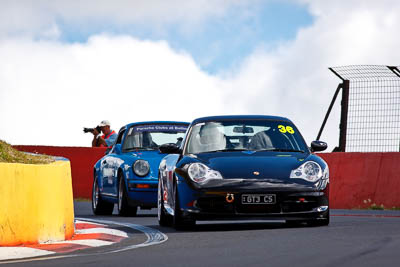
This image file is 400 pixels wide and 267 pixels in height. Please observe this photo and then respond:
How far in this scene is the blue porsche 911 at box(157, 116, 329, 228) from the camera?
455 inches

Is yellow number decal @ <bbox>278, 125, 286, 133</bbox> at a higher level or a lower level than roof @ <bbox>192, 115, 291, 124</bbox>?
lower

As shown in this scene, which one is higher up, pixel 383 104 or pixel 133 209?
pixel 383 104

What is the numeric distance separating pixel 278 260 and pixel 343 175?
11277mm

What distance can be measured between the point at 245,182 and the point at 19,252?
2.94 meters

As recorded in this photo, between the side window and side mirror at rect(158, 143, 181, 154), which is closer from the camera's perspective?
side mirror at rect(158, 143, 181, 154)

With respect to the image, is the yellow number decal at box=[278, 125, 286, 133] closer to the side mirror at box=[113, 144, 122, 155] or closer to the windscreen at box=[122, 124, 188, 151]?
the windscreen at box=[122, 124, 188, 151]

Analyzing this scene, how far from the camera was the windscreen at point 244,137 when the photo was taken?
12531 millimetres

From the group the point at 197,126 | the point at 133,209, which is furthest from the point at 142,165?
the point at 197,126

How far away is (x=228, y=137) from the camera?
12.7m

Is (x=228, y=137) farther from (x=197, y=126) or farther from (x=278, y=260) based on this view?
(x=278, y=260)

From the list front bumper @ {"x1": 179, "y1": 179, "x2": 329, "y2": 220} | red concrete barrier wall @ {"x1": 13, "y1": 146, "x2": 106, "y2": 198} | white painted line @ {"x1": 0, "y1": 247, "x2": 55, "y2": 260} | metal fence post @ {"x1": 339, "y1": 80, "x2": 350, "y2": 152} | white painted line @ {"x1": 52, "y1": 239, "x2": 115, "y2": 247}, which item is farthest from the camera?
red concrete barrier wall @ {"x1": 13, "y1": 146, "x2": 106, "y2": 198}

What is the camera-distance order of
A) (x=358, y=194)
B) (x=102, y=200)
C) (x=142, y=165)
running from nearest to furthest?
(x=142, y=165) < (x=102, y=200) < (x=358, y=194)

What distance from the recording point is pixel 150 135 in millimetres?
17094

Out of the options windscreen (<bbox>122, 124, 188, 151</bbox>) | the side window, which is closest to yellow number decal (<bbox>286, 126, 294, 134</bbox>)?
windscreen (<bbox>122, 124, 188, 151</bbox>)
